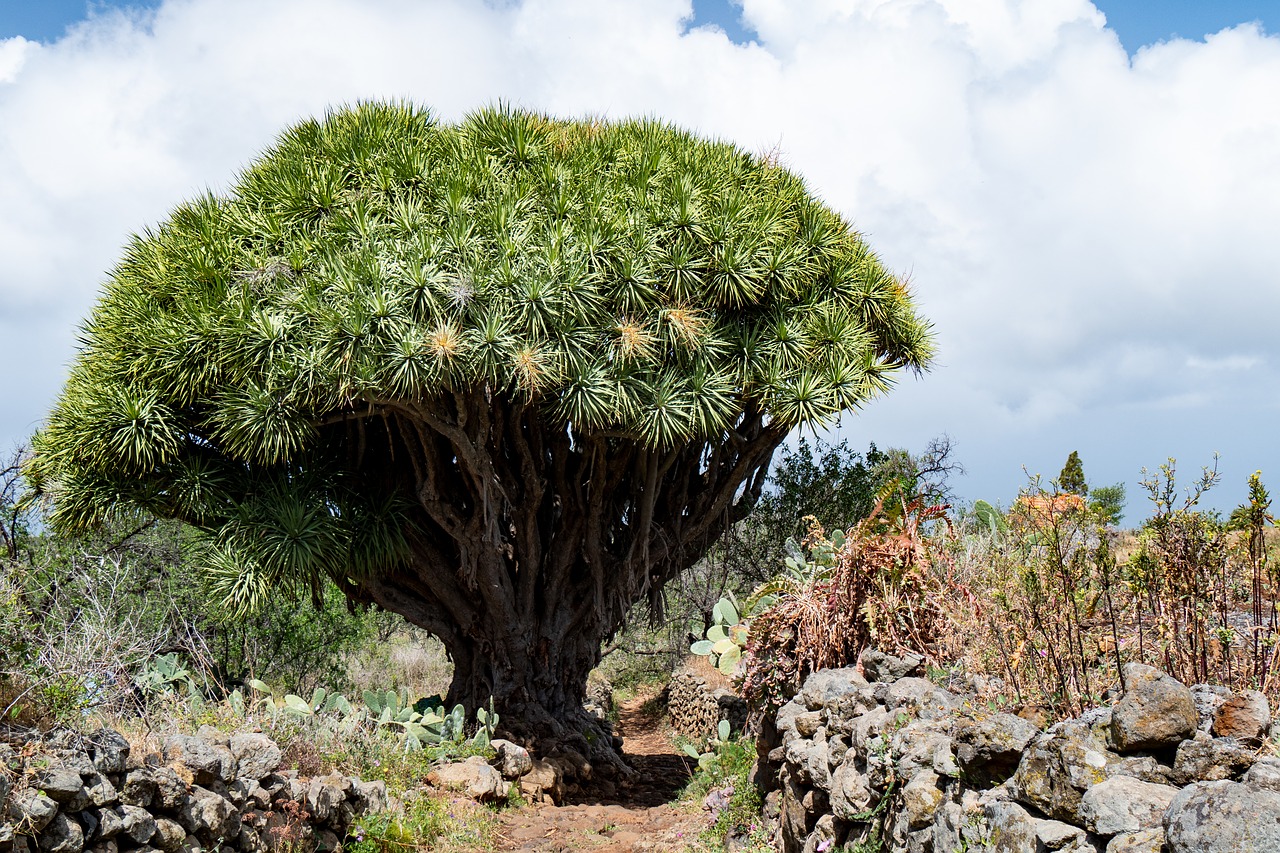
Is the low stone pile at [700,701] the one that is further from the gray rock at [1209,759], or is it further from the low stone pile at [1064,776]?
the gray rock at [1209,759]

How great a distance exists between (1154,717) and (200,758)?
15.1 feet

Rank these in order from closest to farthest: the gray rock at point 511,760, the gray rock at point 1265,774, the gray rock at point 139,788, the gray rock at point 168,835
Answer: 1. the gray rock at point 1265,774
2. the gray rock at point 139,788
3. the gray rock at point 168,835
4. the gray rock at point 511,760

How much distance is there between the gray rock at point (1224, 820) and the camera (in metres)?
2.22

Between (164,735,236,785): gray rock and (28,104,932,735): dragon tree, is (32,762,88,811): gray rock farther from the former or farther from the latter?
(28,104,932,735): dragon tree

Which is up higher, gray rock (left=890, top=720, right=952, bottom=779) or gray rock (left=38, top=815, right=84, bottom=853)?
gray rock (left=890, top=720, right=952, bottom=779)

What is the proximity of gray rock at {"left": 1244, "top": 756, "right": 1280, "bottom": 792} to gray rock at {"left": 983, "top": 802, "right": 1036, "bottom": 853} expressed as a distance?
70 centimetres

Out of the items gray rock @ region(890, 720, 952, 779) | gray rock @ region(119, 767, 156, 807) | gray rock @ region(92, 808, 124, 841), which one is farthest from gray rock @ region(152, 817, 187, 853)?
gray rock @ region(890, 720, 952, 779)

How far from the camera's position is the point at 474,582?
9617 millimetres

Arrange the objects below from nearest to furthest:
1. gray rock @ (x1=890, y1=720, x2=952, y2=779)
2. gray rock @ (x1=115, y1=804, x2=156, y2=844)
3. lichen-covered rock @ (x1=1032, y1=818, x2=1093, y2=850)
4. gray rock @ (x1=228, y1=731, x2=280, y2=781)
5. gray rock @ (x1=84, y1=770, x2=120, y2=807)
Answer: lichen-covered rock @ (x1=1032, y1=818, x2=1093, y2=850) → gray rock @ (x1=890, y1=720, x2=952, y2=779) → gray rock @ (x1=84, y1=770, x2=120, y2=807) → gray rock @ (x1=115, y1=804, x2=156, y2=844) → gray rock @ (x1=228, y1=731, x2=280, y2=781)

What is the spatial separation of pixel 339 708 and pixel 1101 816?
661 centimetres

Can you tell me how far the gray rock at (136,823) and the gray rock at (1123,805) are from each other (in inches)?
161

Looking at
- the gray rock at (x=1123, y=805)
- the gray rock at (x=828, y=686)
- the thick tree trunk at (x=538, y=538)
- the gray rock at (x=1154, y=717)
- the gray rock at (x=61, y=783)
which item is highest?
the thick tree trunk at (x=538, y=538)

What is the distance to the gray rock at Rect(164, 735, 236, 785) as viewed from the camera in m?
5.24

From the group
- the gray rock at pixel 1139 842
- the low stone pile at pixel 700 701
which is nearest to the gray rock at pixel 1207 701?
the gray rock at pixel 1139 842
